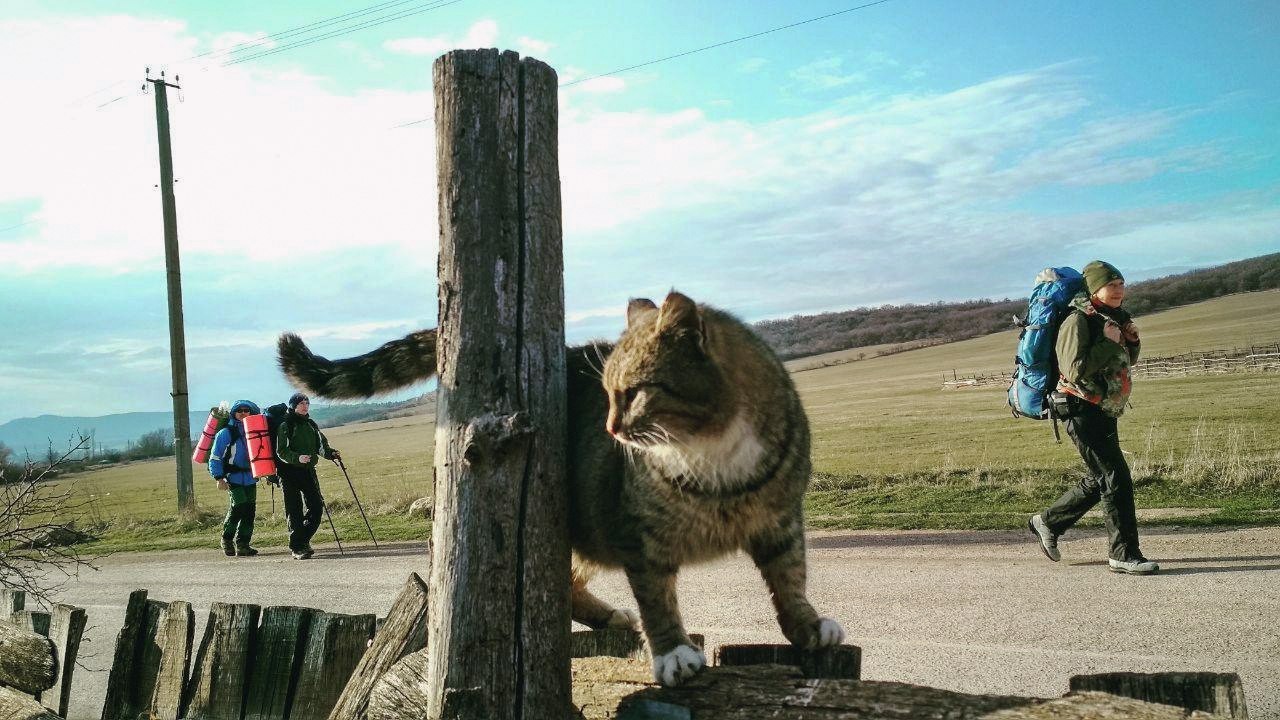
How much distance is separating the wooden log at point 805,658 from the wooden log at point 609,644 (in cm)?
71

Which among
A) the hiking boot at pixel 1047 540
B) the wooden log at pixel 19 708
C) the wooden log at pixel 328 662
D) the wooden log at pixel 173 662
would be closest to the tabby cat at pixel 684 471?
the wooden log at pixel 328 662

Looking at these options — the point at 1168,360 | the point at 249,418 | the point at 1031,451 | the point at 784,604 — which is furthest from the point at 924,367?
the point at 784,604

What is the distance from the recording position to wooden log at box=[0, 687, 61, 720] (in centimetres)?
506

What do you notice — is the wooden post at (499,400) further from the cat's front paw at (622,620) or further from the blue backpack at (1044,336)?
the blue backpack at (1044,336)

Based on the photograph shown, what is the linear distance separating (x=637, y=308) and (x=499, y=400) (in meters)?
1.35

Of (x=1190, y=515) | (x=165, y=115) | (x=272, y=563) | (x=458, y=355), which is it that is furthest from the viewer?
(x=165, y=115)

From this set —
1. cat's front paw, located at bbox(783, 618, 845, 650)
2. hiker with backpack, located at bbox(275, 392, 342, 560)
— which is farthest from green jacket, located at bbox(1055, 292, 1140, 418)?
hiker with backpack, located at bbox(275, 392, 342, 560)

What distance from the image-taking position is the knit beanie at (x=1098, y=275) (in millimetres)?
8039

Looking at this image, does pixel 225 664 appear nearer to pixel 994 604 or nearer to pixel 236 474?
pixel 994 604

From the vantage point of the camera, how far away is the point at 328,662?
498 centimetres

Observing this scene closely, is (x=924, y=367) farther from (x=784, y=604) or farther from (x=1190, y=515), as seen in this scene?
(x=784, y=604)

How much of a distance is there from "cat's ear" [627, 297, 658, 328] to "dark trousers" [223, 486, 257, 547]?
1141cm

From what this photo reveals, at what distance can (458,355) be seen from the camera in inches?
146

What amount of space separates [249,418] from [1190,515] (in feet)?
42.8
